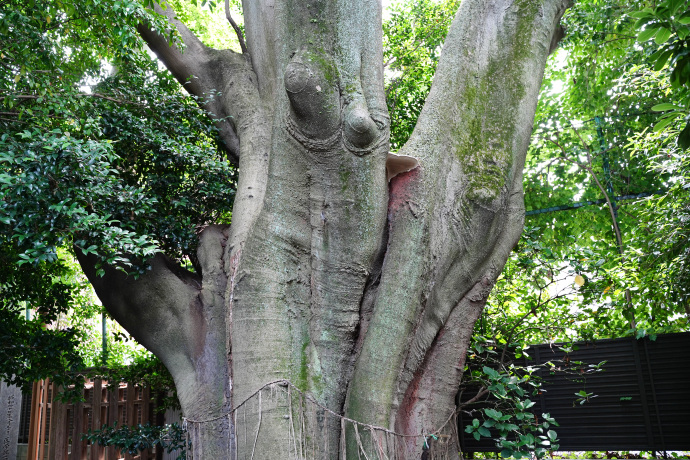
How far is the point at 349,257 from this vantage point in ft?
11.3

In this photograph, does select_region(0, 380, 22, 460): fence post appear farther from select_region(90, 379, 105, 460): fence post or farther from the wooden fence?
select_region(90, 379, 105, 460): fence post

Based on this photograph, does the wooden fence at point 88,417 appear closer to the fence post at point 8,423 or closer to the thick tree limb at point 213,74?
the fence post at point 8,423

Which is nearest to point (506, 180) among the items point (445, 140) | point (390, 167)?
point (445, 140)

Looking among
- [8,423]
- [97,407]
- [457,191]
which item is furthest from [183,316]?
Answer: [8,423]

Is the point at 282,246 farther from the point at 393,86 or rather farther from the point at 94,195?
the point at 393,86

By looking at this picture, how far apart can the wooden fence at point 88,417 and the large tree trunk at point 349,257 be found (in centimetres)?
291

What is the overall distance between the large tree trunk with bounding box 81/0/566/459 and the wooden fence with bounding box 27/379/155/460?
115 inches

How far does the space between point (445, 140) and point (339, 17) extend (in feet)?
3.43

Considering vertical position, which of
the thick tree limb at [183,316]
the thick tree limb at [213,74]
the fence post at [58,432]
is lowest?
the fence post at [58,432]

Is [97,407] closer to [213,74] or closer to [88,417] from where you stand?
[88,417]

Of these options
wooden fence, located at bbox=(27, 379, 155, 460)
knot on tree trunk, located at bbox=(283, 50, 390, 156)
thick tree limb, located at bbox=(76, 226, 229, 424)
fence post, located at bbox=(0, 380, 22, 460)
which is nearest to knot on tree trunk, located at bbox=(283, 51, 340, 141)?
knot on tree trunk, located at bbox=(283, 50, 390, 156)

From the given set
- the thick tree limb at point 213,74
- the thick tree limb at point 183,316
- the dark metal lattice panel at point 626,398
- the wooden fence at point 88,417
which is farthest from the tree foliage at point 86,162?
the dark metal lattice panel at point 626,398

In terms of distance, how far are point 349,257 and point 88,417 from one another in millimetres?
4697

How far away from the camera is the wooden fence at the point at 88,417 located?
6234mm
